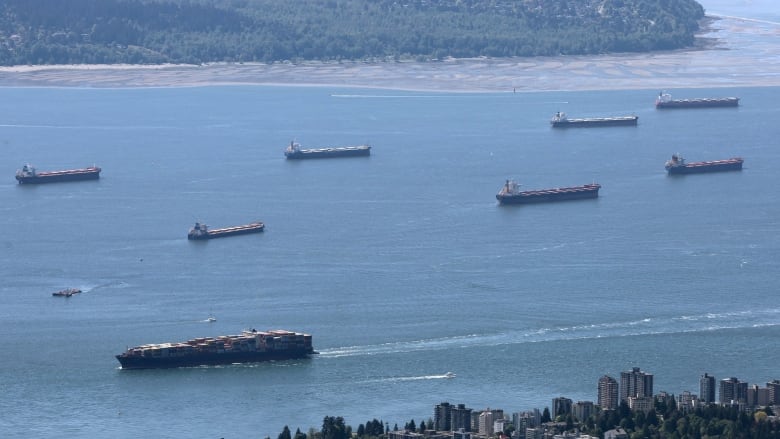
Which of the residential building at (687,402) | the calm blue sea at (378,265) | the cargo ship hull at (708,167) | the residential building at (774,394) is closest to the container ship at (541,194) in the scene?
the calm blue sea at (378,265)

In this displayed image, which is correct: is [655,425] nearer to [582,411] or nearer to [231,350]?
[582,411]

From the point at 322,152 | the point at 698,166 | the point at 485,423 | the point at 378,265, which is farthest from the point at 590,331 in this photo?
the point at 322,152

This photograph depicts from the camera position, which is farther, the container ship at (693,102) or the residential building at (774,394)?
the container ship at (693,102)

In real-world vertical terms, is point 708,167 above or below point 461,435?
above

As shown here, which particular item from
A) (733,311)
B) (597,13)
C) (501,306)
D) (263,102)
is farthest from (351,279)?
(597,13)

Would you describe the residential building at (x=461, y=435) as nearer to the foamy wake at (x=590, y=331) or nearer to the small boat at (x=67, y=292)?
the foamy wake at (x=590, y=331)

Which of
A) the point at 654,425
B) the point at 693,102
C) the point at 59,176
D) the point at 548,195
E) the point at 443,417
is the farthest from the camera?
the point at 693,102

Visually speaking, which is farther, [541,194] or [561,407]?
[541,194]

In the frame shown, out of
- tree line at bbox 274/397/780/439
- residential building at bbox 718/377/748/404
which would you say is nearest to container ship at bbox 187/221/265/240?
tree line at bbox 274/397/780/439

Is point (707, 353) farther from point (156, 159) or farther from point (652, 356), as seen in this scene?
point (156, 159)
